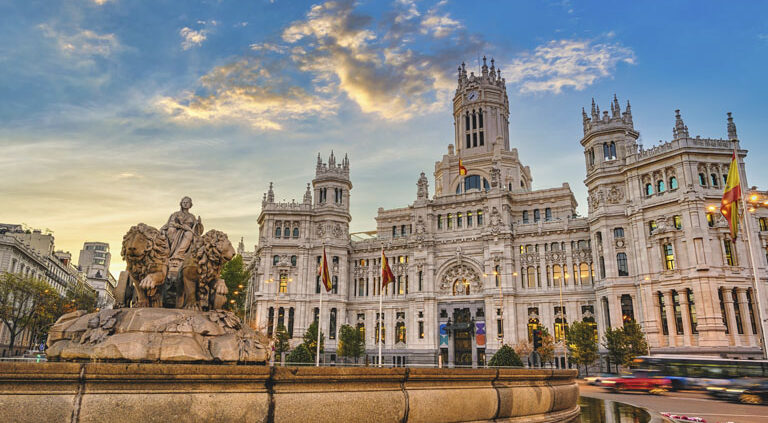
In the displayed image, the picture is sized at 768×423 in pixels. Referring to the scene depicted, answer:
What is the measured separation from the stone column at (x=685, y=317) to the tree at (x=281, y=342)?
44945 millimetres

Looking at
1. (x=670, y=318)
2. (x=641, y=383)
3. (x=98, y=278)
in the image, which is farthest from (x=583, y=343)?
(x=98, y=278)

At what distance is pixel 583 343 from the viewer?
5162 cm

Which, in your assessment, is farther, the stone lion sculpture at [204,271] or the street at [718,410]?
the street at [718,410]

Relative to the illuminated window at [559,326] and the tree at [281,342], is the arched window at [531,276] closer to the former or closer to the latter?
the illuminated window at [559,326]

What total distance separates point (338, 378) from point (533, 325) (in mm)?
60176

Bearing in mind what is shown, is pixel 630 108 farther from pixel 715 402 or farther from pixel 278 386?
pixel 278 386

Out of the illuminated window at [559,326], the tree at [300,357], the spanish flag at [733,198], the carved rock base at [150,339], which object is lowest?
the tree at [300,357]

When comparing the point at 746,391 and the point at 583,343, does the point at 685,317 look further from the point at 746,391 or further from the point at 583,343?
the point at 746,391

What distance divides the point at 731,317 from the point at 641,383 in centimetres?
2330

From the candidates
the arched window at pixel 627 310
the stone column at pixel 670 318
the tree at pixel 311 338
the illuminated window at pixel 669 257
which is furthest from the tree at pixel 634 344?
the tree at pixel 311 338

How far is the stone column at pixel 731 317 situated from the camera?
156 ft

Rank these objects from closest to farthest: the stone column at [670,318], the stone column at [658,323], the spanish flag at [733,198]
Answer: the spanish flag at [733,198]
the stone column at [670,318]
the stone column at [658,323]

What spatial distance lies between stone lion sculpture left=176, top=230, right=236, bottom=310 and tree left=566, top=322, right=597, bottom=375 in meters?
48.4

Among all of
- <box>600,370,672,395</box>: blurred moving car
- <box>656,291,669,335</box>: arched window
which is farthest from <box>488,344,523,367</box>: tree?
<box>656,291,669,335</box>: arched window
